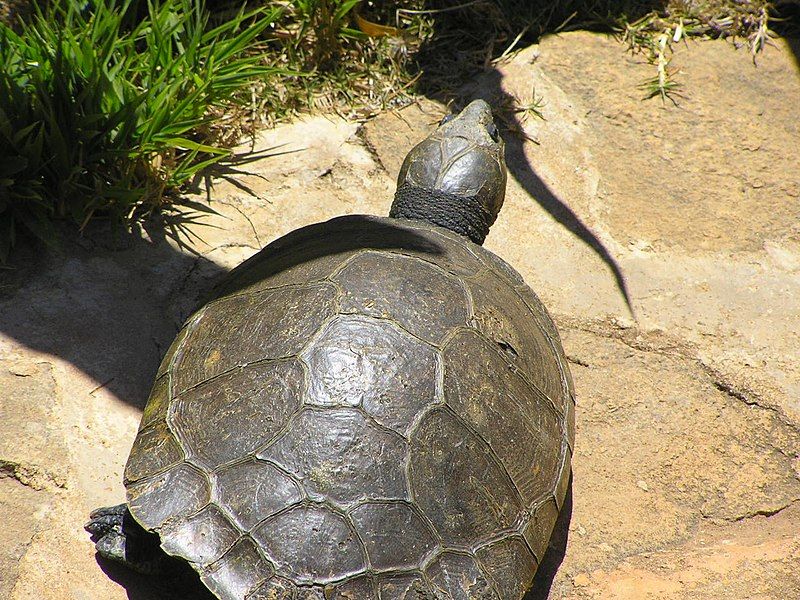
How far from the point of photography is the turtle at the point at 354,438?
7.59ft

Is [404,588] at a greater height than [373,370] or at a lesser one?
lesser

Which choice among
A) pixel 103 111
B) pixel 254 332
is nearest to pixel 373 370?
pixel 254 332

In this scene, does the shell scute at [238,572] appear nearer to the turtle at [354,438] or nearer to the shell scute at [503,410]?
the turtle at [354,438]

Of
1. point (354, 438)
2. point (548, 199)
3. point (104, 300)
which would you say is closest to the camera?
point (354, 438)

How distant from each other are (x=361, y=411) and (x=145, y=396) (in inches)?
49.2

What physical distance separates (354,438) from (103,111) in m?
2.41

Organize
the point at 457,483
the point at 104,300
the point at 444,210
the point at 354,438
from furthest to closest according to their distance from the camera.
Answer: the point at 444,210 < the point at 104,300 < the point at 457,483 < the point at 354,438

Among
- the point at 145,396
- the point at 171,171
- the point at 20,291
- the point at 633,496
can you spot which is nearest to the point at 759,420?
the point at 633,496

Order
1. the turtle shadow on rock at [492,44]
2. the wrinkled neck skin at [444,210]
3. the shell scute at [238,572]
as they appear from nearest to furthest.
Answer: the shell scute at [238,572] → the wrinkled neck skin at [444,210] → the turtle shadow on rock at [492,44]

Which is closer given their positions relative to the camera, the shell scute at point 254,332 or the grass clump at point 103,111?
the shell scute at point 254,332

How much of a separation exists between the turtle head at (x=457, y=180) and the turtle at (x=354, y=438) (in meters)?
0.70

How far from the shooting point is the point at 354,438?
2.40m

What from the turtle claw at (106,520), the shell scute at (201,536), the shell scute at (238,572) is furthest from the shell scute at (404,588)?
the turtle claw at (106,520)

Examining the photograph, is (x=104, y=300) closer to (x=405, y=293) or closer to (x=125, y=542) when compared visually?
(x=125, y=542)
